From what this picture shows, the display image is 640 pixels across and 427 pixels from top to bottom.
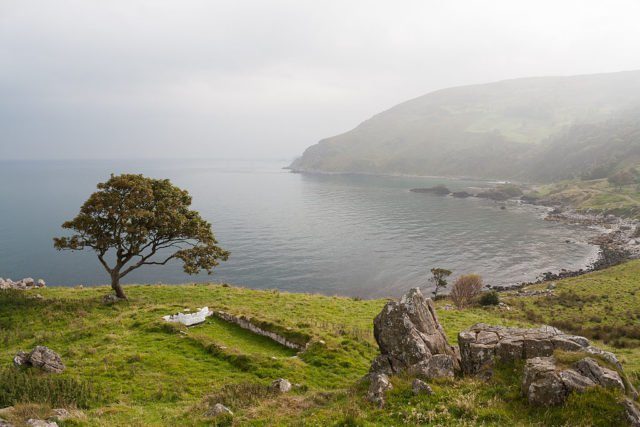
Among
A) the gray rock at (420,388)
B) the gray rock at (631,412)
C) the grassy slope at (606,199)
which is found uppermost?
the gray rock at (631,412)

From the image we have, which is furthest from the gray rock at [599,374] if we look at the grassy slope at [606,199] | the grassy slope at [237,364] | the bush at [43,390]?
the grassy slope at [606,199]

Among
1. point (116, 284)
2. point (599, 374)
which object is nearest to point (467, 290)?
point (116, 284)

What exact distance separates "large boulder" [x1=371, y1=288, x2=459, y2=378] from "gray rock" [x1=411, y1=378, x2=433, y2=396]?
121cm

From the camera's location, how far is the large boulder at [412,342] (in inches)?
659

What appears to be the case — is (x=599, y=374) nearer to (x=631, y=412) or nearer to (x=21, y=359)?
(x=631, y=412)

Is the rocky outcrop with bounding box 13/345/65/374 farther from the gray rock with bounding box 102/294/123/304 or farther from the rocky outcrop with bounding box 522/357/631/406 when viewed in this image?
the rocky outcrop with bounding box 522/357/631/406

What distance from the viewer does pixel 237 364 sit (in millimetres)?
23344

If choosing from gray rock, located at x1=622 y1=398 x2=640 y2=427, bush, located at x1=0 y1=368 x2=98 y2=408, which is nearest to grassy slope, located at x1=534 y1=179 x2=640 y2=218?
gray rock, located at x1=622 y1=398 x2=640 y2=427

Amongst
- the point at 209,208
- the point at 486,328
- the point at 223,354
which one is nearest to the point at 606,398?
the point at 486,328

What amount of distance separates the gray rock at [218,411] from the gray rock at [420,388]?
7.60 metres

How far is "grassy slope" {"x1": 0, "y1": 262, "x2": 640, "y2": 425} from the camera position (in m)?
13.5

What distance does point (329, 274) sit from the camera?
3546 inches

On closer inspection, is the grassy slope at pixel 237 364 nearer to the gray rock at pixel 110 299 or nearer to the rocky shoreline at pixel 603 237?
the gray rock at pixel 110 299

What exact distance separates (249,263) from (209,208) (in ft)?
324
